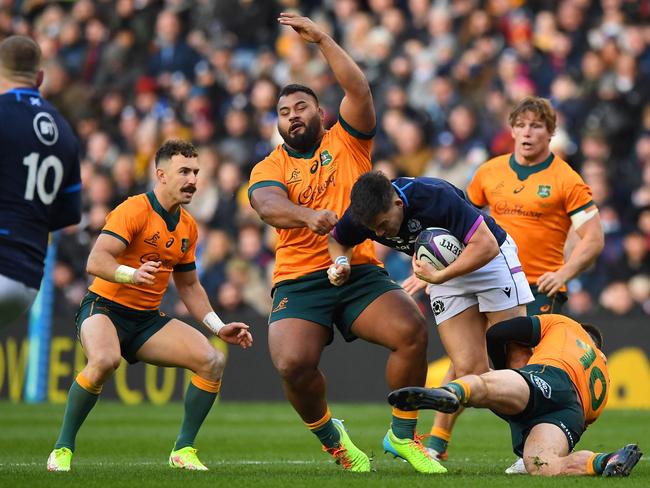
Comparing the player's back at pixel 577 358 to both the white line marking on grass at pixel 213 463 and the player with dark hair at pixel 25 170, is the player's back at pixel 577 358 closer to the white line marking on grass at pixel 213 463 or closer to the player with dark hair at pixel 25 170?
the white line marking on grass at pixel 213 463

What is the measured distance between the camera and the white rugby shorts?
28.0 ft

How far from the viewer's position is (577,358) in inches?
309

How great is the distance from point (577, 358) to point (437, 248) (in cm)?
113

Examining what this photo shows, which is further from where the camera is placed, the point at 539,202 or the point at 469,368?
the point at 539,202

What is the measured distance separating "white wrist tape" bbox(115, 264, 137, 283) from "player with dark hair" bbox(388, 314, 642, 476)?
7.32 feet

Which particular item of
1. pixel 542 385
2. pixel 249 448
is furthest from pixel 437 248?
pixel 249 448

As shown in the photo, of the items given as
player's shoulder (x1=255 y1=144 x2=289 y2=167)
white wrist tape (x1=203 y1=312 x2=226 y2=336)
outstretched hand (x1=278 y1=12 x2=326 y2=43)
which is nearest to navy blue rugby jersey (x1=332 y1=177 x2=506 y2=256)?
player's shoulder (x1=255 y1=144 x2=289 y2=167)

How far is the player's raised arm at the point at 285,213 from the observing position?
25.8 ft

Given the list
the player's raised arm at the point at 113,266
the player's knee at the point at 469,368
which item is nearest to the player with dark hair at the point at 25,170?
the player's raised arm at the point at 113,266

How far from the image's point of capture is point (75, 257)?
1803cm

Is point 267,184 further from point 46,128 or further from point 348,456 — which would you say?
point 348,456

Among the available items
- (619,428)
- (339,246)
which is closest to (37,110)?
(339,246)

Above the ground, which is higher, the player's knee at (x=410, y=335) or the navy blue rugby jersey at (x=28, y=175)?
the navy blue rugby jersey at (x=28, y=175)

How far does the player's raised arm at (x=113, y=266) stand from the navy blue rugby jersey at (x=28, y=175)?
89 cm
